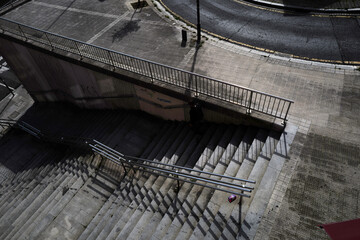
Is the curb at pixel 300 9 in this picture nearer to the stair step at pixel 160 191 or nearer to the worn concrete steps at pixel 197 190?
the worn concrete steps at pixel 197 190

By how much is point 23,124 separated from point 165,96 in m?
11.5

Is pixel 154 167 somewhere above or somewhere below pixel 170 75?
below

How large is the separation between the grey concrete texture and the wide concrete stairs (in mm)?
637

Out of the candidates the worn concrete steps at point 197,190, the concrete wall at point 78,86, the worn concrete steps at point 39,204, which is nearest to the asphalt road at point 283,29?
the concrete wall at point 78,86

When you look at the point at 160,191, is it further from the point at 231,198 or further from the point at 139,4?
the point at 139,4

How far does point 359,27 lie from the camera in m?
13.2

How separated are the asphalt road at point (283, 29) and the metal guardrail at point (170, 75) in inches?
163

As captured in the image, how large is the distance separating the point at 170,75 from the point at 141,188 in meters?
4.79

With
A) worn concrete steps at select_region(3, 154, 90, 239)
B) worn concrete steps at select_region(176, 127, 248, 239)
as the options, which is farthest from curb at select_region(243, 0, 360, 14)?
worn concrete steps at select_region(3, 154, 90, 239)

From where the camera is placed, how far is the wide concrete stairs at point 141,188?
23.3 feet

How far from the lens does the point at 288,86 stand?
10.1 m

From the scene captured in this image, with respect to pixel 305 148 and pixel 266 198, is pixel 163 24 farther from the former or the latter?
pixel 266 198

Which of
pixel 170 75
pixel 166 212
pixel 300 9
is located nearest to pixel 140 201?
pixel 166 212

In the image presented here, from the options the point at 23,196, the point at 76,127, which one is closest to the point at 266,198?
the point at 23,196
